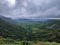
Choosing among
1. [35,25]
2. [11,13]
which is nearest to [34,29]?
[35,25]

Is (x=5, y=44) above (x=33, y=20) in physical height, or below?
below

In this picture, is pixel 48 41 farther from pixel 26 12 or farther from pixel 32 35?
pixel 26 12

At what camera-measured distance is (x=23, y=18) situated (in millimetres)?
6074

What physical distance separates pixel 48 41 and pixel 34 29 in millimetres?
656

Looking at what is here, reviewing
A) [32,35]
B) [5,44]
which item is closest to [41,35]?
[32,35]

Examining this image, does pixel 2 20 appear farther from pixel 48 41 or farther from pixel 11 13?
pixel 48 41

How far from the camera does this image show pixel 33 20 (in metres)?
6.10

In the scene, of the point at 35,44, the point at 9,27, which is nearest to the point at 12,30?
the point at 9,27

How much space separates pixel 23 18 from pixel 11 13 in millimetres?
476

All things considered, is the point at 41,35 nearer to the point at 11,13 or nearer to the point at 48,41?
the point at 48,41

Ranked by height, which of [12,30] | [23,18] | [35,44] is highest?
[23,18]

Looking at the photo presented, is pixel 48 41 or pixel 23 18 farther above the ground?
pixel 23 18

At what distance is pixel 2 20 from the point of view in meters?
6.19

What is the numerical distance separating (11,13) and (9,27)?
500 millimetres
